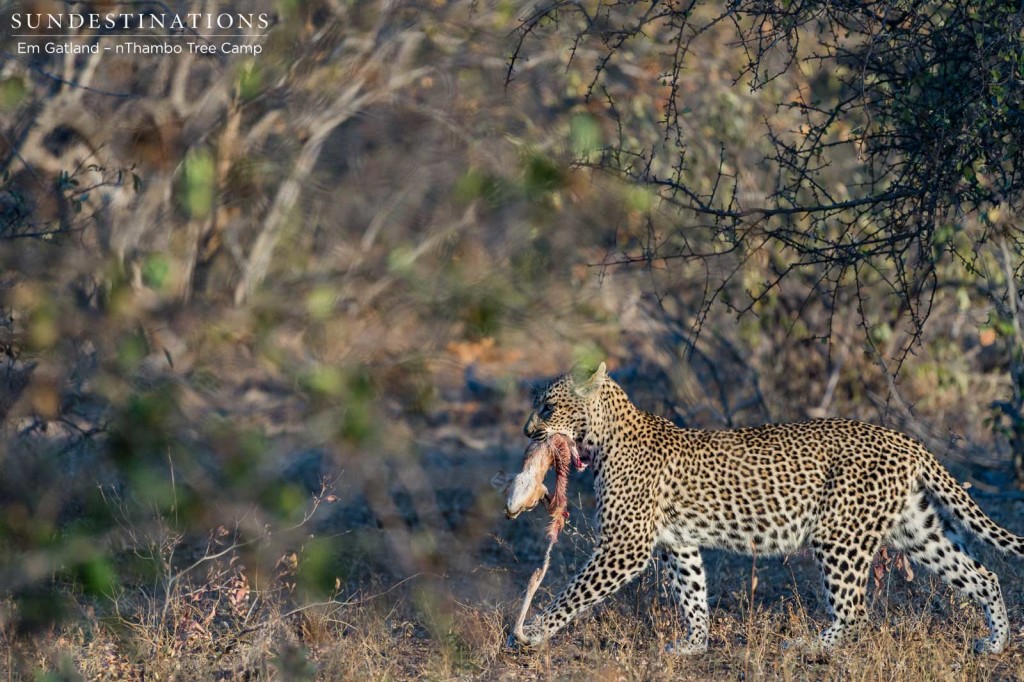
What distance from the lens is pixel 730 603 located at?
7422 mm

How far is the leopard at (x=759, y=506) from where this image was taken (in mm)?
6348

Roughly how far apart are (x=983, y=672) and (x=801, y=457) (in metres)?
1.33

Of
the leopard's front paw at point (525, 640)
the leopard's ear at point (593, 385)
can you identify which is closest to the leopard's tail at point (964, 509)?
the leopard's ear at point (593, 385)

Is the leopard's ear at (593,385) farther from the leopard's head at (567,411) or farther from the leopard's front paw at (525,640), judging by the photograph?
the leopard's front paw at (525,640)

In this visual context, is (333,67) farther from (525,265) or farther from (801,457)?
(801,457)

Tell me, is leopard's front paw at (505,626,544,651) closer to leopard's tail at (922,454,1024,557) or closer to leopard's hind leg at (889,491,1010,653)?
leopard's hind leg at (889,491,1010,653)

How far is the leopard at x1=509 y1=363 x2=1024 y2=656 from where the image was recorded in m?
6.35

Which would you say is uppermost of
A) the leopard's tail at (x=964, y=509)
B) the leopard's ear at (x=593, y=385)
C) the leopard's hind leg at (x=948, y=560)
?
the leopard's ear at (x=593, y=385)

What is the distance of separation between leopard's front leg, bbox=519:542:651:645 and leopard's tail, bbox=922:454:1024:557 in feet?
4.80

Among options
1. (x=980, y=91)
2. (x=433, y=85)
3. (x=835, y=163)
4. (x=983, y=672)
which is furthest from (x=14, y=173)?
(x=835, y=163)

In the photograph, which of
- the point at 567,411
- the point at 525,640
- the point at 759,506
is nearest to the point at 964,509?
the point at 759,506

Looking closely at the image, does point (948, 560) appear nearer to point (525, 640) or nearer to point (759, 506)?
point (759, 506)

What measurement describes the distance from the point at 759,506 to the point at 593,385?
3.43 ft

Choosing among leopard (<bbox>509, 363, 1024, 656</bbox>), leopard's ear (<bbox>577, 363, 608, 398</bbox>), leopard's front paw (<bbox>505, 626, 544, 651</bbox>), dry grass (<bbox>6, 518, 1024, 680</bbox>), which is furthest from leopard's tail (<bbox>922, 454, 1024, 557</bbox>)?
leopard's front paw (<bbox>505, 626, 544, 651</bbox>)
